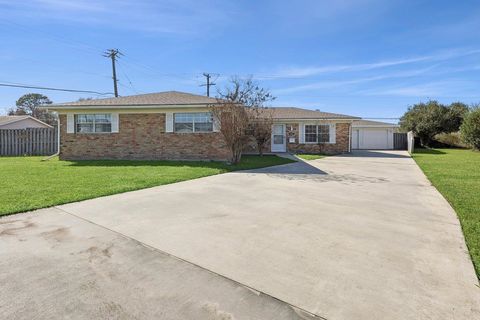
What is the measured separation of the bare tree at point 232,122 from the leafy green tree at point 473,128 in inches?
834

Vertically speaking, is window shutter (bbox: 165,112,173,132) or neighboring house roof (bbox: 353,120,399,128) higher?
neighboring house roof (bbox: 353,120,399,128)

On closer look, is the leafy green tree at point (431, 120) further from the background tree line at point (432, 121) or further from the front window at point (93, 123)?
the front window at point (93, 123)

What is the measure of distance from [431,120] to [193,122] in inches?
1070

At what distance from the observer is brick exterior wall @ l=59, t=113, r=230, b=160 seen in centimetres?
1535

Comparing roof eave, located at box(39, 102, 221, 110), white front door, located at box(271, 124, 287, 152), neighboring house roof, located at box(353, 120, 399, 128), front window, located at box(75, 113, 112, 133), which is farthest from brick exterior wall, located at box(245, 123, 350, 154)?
front window, located at box(75, 113, 112, 133)

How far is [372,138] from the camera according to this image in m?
32.8

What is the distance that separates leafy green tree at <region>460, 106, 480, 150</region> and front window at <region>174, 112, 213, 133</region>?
22.1 m

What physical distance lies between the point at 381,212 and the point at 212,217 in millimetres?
3079

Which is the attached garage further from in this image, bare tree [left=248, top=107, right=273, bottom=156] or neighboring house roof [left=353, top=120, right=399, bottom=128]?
bare tree [left=248, top=107, right=273, bottom=156]

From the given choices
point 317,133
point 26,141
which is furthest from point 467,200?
point 26,141

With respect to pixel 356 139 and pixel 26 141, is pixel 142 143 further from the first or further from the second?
pixel 356 139

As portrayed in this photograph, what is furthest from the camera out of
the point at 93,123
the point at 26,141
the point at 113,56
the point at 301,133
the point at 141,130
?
the point at 113,56

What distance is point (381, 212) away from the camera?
19.0 feet

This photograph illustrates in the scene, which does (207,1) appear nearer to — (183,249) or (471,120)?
(183,249)
